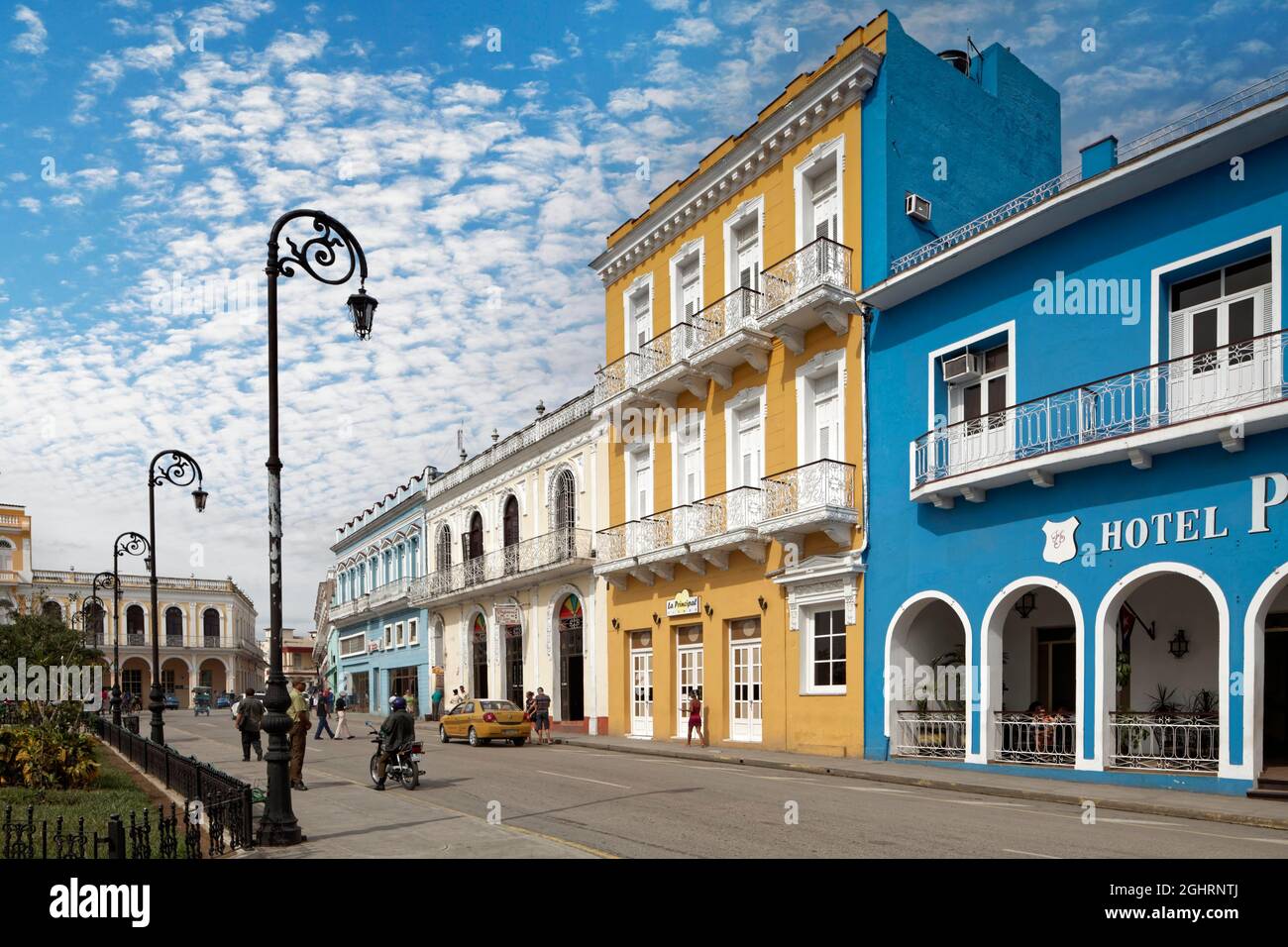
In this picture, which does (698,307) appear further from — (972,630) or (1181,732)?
(1181,732)

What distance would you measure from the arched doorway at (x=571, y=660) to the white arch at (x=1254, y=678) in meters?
20.9

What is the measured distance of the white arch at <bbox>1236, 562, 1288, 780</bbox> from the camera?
44.8 ft

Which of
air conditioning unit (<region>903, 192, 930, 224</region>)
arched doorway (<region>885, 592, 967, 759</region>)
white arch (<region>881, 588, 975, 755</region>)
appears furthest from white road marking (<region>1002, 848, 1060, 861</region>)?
air conditioning unit (<region>903, 192, 930, 224</region>)

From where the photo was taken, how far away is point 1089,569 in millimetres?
16109

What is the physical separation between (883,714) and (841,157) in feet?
37.4

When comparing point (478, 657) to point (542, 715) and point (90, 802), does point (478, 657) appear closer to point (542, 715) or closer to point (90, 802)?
point (542, 715)

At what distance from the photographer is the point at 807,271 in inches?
855

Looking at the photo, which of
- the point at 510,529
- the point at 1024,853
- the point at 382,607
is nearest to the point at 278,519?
the point at 1024,853

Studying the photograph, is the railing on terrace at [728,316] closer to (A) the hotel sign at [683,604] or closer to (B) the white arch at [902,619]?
(A) the hotel sign at [683,604]

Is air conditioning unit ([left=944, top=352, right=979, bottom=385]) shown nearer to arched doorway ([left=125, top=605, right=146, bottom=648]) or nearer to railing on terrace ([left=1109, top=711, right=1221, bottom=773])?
railing on terrace ([left=1109, top=711, right=1221, bottom=773])

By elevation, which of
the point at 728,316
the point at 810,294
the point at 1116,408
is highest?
the point at 728,316

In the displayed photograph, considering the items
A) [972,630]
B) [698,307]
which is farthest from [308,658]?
[972,630]

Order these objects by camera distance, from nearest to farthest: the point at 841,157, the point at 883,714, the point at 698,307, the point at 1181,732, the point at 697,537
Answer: the point at 1181,732 → the point at 883,714 → the point at 841,157 → the point at 697,537 → the point at 698,307

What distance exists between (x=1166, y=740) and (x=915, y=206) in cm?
1110
